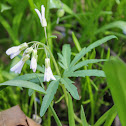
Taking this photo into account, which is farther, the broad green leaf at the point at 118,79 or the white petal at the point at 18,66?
the white petal at the point at 18,66

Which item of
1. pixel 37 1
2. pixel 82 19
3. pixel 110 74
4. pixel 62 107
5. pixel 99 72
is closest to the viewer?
pixel 110 74

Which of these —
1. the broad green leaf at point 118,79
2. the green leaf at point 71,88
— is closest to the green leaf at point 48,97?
the green leaf at point 71,88

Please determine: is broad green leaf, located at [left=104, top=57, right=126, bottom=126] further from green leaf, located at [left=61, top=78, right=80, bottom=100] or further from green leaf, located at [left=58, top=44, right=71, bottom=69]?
green leaf, located at [left=58, top=44, right=71, bottom=69]

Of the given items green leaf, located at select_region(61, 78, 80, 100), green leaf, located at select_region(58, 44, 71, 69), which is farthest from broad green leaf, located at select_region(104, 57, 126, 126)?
green leaf, located at select_region(58, 44, 71, 69)

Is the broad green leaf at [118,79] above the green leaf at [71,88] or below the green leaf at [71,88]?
above

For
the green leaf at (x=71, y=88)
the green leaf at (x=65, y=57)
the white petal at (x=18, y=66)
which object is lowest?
the green leaf at (x=71, y=88)

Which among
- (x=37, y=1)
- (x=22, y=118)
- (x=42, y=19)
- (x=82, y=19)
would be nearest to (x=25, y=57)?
(x=42, y=19)

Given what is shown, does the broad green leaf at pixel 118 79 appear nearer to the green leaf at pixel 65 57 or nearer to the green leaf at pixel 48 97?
the green leaf at pixel 48 97

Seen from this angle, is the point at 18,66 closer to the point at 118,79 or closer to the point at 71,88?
the point at 71,88

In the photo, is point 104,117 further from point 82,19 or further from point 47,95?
point 82,19
